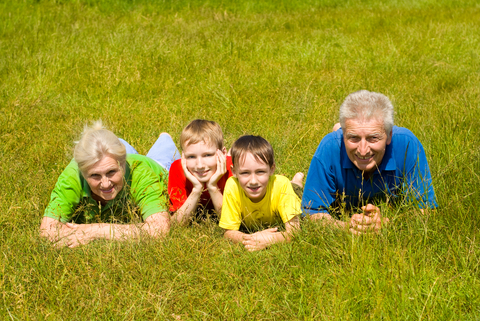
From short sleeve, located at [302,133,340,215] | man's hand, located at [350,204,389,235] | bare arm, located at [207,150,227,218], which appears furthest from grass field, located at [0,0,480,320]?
short sleeve, located at [302,133,340,215]

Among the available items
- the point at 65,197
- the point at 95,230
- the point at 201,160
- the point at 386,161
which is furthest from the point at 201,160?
the point at 386,161

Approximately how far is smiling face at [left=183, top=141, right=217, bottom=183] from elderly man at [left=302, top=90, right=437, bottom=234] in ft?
2.84

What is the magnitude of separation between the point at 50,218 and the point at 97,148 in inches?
27.3

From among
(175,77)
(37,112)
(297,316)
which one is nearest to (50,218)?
(297,316)

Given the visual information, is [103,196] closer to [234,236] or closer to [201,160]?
[201,160]

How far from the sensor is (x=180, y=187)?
4.21m

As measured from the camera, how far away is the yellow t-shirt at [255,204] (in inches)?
146

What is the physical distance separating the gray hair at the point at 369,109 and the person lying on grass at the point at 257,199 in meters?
0.70

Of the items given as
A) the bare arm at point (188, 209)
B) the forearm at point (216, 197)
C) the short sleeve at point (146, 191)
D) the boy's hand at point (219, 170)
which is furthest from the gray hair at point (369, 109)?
the short sleeve at point (146, 191)

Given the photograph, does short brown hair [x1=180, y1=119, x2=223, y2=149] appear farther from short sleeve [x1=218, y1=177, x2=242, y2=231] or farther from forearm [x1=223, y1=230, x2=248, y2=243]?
forearm [x1=223, y1=230, x2=248, y2=243]

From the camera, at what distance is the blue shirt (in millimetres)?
3462

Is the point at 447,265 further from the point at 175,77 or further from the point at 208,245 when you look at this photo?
the point at 175,77

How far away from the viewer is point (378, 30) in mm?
9812

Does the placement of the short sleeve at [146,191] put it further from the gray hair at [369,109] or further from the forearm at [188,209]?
the gray hair at [369,109]
